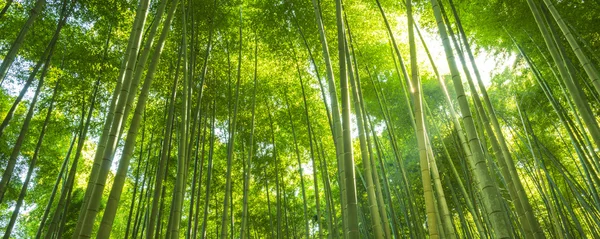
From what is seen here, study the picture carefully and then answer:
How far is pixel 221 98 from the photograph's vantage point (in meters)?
5.98

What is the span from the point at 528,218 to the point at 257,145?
249 inches

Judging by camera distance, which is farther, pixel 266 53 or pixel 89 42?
pixel 266 53

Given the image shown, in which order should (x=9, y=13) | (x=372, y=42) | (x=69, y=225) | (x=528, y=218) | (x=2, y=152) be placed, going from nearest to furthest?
(x=528, y=218) → (x=9, y=13) → (x=372, y=42) → (x=2, y=152) → (x=69, y=225)

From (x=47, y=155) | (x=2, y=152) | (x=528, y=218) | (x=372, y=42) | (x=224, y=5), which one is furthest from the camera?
(x=47, y=155)

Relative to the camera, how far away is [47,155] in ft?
23.4

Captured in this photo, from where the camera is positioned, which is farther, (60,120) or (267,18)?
(60,120)

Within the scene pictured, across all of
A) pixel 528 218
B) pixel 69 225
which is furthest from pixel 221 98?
pixel 69 225

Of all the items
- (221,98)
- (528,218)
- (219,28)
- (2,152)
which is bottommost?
(528,218)

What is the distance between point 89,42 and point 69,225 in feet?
18.7

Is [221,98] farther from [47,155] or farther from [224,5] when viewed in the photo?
[47,155]

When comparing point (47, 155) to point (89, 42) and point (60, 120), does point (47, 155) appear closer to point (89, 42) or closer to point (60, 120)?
point (60, 120)

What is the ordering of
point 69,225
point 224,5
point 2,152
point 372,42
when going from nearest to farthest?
1. point 224,5
2. point 372,42
3. point 2,152
4. point 69,225

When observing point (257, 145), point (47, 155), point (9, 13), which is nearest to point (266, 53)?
point (257, 145)

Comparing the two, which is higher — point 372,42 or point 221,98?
point 372,42
